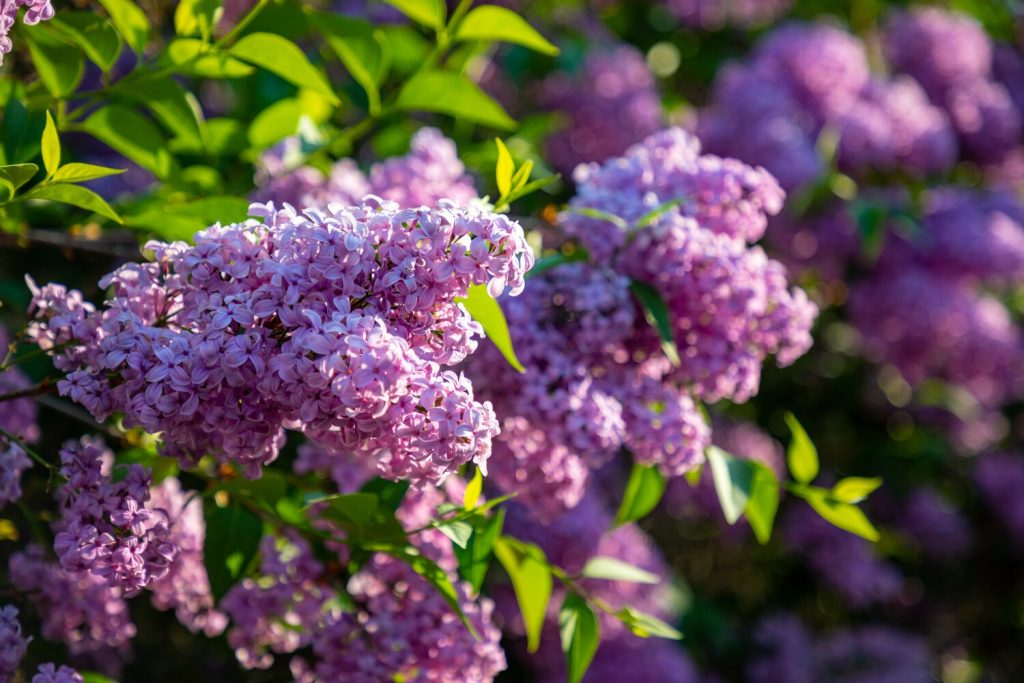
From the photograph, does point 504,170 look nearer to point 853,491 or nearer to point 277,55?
point 277,55

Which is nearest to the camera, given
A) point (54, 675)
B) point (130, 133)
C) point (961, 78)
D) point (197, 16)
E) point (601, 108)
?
point (54, 675)

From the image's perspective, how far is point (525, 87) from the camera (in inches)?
128

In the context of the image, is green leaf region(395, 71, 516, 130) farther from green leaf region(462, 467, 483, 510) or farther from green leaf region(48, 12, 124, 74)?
green leaf region(462, 467, 483, 510)

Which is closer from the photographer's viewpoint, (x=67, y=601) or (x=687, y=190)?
(x=67, y=601)

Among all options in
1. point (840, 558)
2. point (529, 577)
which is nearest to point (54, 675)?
point (529, 577)

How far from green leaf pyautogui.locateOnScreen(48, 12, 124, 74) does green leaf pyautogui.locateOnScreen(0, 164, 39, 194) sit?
377 millimetres

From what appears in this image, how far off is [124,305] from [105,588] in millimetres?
486

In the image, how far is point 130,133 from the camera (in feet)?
5.30

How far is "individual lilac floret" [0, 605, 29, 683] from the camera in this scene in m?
1.23

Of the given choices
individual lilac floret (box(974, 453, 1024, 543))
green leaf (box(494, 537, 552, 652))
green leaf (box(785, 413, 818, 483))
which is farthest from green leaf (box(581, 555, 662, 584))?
individual lilac floret (box(974, 453, 1024, 543))

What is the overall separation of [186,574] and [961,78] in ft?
10.6

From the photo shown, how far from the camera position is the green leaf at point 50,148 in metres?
1.17

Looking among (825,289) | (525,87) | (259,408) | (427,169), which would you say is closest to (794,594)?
(825,289)

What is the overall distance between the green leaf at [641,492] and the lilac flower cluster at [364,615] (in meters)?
0.28
